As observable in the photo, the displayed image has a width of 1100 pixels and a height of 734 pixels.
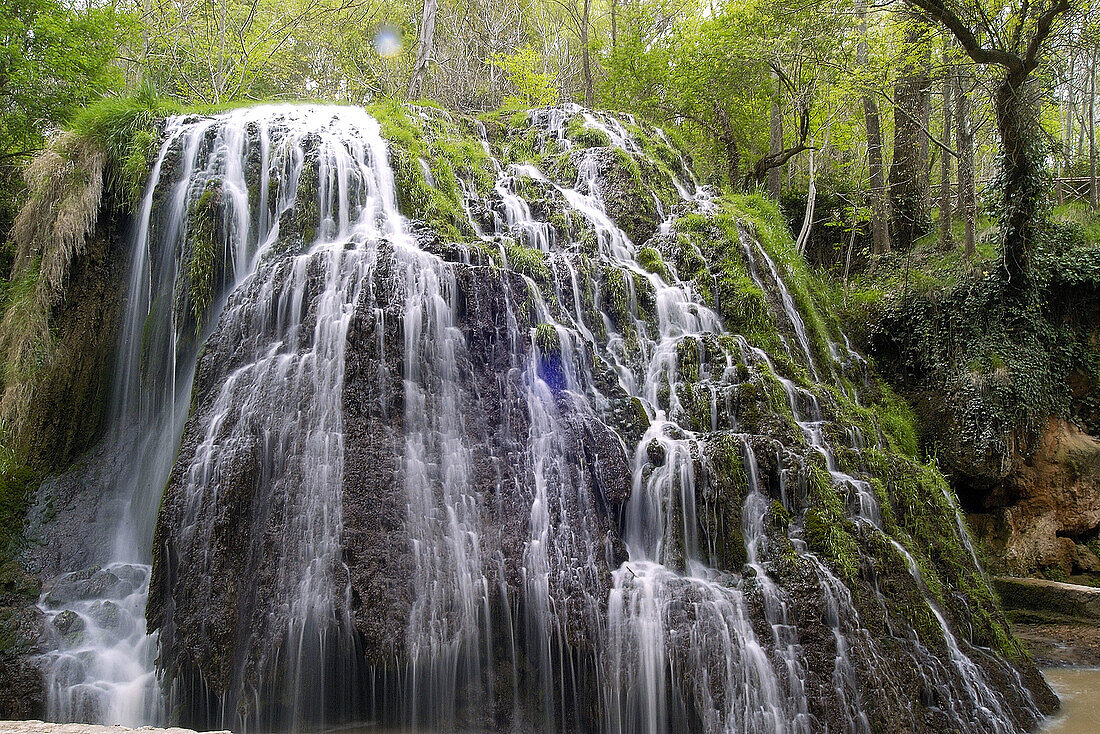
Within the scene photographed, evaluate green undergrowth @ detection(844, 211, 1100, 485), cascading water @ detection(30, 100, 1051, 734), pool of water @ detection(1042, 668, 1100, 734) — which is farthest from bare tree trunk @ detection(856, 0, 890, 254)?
pool of water @ detection(1042, 668, 1100, 734)

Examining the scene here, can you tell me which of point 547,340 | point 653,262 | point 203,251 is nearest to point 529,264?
point 547,340

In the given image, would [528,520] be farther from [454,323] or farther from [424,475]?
[454,323]

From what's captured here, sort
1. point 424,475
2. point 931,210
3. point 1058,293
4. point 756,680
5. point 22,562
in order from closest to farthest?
1. point 756,680
2. point 424,475
3. point 22,562
4. point 1058,293
5. point 931,210

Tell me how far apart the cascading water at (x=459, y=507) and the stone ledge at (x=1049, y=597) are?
2.27 m

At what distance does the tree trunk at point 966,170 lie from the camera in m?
11.4

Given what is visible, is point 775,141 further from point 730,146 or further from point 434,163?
point 434,163

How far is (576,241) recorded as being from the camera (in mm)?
9234

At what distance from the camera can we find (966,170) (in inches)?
508

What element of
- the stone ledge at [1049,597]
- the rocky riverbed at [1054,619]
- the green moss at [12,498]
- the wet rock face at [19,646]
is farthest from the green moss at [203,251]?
the stone ledge at [1049,597]

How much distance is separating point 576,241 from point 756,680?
20.0 ft

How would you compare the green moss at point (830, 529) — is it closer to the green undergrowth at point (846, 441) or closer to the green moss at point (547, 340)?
the green undergrowth at point (846, 441)

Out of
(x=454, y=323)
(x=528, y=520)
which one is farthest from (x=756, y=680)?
(x=454, y=323)

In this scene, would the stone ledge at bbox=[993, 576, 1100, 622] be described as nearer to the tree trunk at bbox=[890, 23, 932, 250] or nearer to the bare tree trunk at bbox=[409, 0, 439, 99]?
the tree trunk at bbox=[890, 23, 932, 250]

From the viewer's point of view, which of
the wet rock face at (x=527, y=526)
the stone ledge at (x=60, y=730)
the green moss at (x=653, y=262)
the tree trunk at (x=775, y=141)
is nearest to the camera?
the stone ledge at (x=60, y=730)
